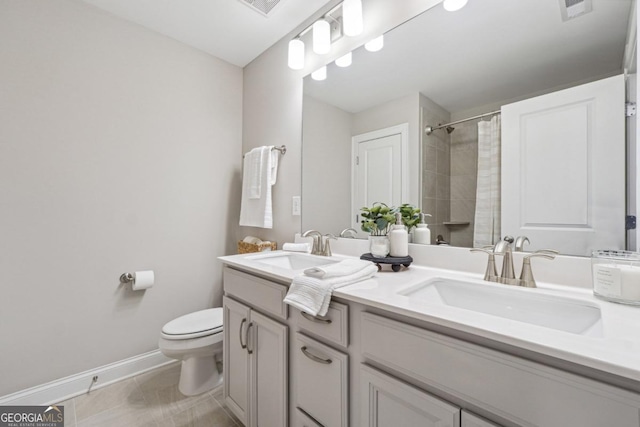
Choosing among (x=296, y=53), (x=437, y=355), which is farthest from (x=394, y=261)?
(x=296, y=53)

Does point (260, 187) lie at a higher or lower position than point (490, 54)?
lower

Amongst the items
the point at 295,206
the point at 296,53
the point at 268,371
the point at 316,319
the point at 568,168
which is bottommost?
the point at 268,371

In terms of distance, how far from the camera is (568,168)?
0.90m

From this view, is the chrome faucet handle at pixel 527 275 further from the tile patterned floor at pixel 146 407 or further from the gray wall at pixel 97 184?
the gray wall at pixel 97 184

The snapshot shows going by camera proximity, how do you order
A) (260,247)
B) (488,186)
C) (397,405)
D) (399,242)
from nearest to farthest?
(397,405), (488,186), (399,242), (260,247)

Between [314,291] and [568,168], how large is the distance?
93 centimetres

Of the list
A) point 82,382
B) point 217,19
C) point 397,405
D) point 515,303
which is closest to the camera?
point 397,405

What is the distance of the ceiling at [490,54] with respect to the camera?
0.88 metres

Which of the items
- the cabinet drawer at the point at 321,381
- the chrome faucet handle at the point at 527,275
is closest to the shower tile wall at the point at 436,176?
the chrome faucet handle at the point at 527,275

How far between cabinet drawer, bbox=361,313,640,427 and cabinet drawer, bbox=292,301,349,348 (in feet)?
0.36

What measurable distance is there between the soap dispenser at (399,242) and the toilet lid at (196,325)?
3.87ft

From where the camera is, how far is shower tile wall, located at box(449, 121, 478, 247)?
1.12 meters

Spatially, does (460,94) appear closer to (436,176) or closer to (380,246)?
(436,176)

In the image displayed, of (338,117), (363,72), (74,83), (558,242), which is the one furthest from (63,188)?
(558,242)
